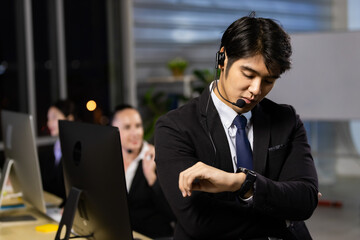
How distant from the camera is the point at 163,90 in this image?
6.86m

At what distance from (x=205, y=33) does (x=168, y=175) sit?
5658mm

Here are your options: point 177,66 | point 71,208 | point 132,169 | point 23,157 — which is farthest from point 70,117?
point 177,66

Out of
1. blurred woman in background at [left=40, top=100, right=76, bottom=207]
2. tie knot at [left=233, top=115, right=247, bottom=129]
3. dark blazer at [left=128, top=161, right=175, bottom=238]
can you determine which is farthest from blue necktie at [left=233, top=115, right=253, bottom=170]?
blurred woman in background at [left=40, top=100, right=76, bottom=207]

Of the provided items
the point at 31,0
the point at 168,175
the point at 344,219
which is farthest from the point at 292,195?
the point at 31,0

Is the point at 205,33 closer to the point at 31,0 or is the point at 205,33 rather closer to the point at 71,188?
the point at 31,0

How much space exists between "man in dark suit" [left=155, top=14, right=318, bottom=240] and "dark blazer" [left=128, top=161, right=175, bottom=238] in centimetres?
119

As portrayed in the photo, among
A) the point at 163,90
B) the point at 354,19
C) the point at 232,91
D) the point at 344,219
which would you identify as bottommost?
the point at 344,219

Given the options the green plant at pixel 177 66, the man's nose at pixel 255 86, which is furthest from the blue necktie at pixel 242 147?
the green plant at pixel 177 66

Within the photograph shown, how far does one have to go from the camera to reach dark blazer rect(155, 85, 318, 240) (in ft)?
5.03

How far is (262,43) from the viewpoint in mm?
1459

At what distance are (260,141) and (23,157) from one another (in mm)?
1290

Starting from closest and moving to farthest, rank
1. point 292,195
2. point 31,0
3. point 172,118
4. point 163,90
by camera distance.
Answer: point 292,195 < point 172,118 < point 31,0 < point 163,90

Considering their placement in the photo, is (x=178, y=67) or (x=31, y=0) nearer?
(x=31, y=0)

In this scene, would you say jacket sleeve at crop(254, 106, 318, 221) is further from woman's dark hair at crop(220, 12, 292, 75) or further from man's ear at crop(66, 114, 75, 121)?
man's ear at crop(66, 114, 75, 121)
